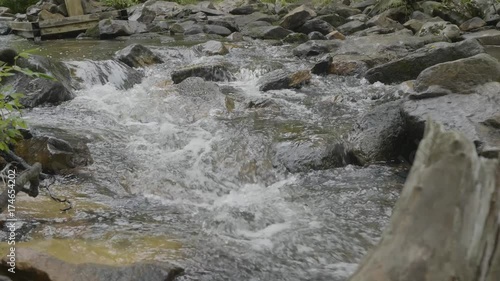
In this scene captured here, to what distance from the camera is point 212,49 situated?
13.5 metres

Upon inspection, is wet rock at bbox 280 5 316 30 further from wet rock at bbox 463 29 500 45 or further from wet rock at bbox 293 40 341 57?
wet rock at bbox 463 29 500 45

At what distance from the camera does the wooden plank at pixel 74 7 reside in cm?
1716

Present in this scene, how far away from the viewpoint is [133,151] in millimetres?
6789

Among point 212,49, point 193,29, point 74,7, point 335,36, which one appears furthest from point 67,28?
point 335,36

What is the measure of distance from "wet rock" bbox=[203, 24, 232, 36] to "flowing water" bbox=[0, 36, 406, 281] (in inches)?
324

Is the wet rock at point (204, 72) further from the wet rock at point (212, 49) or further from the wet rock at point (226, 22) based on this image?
the wet rock at point (226, 22)

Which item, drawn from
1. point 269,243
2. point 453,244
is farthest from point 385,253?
point 269,243

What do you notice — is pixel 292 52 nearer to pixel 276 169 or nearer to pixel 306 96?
pixel 306 96

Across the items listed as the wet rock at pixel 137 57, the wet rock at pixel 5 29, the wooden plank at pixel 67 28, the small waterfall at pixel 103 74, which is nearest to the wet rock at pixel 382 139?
the small waterfall at pixel 103 74

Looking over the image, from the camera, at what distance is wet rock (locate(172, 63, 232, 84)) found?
10289 millimetres

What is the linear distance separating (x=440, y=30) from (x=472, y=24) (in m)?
2.21

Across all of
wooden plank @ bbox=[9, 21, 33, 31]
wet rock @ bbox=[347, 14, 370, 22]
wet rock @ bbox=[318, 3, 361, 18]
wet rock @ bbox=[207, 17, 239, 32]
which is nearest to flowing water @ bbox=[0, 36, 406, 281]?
wooden plank @ bbox=[9, 21, 33, 31]

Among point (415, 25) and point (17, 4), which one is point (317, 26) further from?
point (17, 4)

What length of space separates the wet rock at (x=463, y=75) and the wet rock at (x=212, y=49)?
7.50 m
